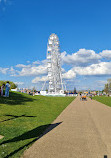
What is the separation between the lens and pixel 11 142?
5957 millimetres

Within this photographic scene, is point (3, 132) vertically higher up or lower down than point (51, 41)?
lower down

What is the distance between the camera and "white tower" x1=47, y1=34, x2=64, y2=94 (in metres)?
70.5

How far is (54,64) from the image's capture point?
7212cm

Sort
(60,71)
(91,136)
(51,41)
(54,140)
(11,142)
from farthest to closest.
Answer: (60,71)
(51,41)
(91,136)
(54,140)
(11,142)

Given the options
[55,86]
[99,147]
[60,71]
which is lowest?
[99,147]

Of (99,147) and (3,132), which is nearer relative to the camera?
(99,147)

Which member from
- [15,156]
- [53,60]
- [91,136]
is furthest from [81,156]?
[53,60]

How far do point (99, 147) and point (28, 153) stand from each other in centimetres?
251

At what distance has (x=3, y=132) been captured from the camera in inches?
288

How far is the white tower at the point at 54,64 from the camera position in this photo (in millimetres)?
70500

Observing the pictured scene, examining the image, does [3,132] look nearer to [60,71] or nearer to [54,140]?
[54,140]

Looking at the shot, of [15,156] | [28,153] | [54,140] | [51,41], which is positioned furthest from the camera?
[51,41]

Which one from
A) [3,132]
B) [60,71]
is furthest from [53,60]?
[3,132]

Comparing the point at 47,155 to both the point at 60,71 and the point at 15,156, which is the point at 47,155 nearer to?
the point at 15,156
